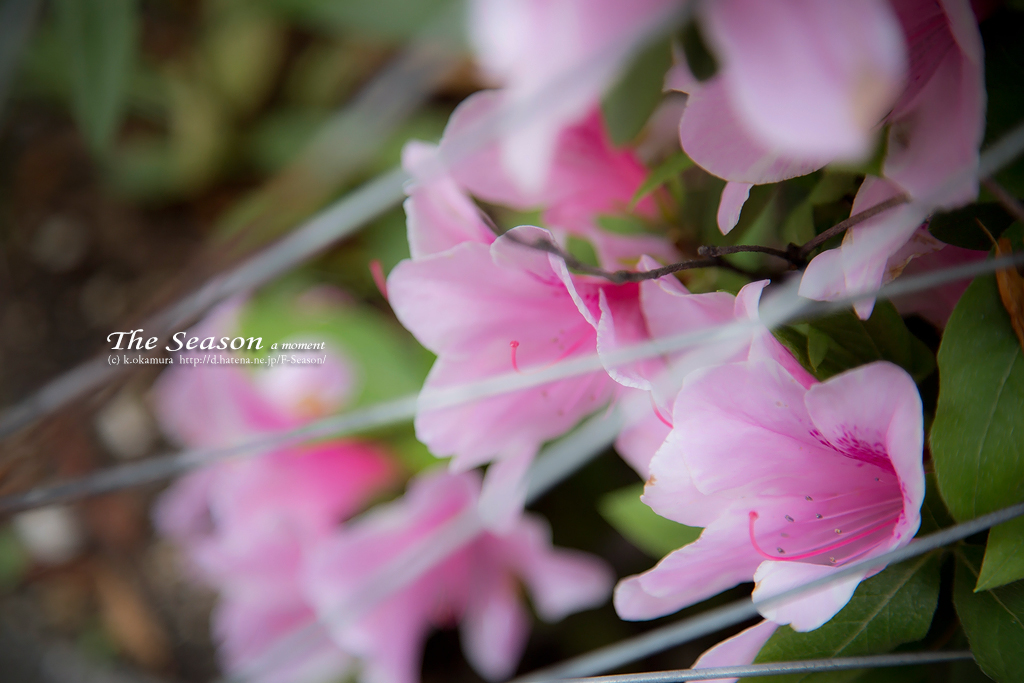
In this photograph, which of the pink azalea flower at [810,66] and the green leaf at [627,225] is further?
the green leaf at [627,225]

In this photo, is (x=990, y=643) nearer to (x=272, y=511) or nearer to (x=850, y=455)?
(x=850, y=455)

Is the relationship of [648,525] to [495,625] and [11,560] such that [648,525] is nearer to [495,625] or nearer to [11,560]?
[495,625]

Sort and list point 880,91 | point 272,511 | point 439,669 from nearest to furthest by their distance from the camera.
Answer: point 880,91, point 272,511, point 439,669

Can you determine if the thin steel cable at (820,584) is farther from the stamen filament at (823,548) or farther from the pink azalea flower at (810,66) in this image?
the pink azalea flower at (810,66)

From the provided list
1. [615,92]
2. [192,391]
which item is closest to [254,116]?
[192,391]

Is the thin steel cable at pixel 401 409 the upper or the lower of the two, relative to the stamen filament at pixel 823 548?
upper

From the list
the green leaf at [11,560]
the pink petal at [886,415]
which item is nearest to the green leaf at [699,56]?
the pink petal at [886,415]
